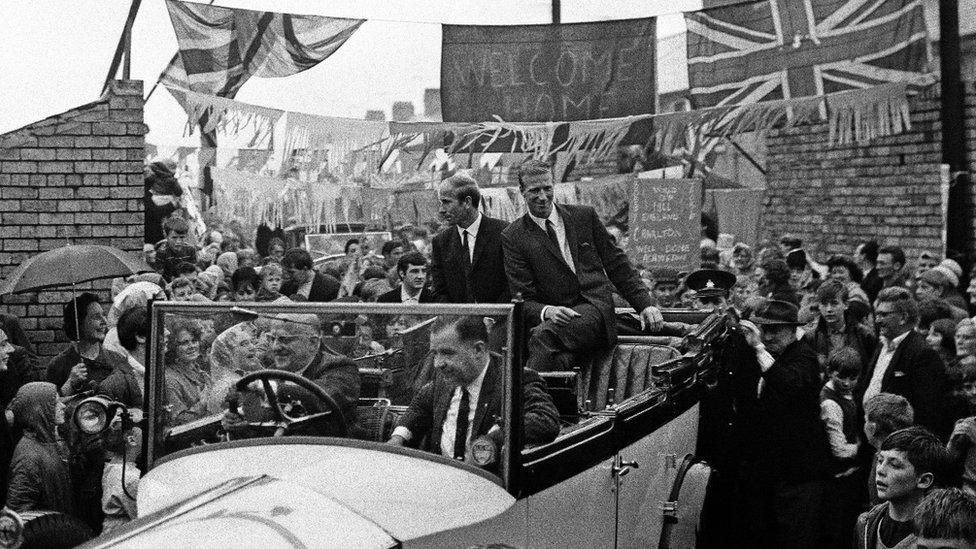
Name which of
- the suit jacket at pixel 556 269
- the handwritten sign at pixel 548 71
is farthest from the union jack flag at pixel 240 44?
the suit jacket at pixel 556 269

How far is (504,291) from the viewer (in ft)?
24.7

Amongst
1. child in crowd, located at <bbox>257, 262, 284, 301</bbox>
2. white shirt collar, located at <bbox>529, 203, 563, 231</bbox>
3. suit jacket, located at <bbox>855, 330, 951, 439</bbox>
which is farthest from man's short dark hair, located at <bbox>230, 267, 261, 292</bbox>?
suit jacket, located at <bbox>855, 330, 951, 439</bbox>

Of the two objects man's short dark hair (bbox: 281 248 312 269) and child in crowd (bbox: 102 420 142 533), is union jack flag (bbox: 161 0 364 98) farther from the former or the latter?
child in crowd (bbox: 102 420 142 533)

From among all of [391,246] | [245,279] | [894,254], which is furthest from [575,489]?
[391,246]

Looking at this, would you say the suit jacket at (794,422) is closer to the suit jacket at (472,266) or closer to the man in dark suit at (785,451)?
the man in dark suit at (785,451)

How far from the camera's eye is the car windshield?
→ 4551 mm

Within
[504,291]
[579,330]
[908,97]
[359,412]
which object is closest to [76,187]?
[504,291]

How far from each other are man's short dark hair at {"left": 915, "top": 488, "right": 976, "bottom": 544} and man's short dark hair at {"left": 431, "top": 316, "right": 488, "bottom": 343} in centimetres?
158

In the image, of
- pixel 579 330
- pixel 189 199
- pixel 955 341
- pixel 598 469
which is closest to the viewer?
pixel 598 469

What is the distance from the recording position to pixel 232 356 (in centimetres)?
483

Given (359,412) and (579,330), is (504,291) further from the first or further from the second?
(359,412)

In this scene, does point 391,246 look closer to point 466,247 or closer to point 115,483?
point 466,247

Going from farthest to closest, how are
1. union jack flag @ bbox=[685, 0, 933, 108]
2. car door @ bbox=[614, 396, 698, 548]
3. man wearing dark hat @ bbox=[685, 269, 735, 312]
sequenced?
union jack flag @ bbox=[685, 0, 933, 108], man wearing dark hat @ bbox=[685, 269, 735, 312], car door @ bbox=[614, 396, 698, 548]

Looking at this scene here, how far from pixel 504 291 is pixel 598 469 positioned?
2380 mm
